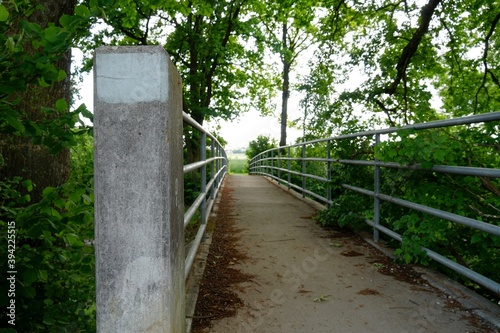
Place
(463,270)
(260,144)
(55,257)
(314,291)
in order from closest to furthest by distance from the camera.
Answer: (55,257) < (463,270) < (314,291) < (260,144)

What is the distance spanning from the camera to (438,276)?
3.31 meters

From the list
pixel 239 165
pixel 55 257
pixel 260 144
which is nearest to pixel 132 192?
pixel 55 257

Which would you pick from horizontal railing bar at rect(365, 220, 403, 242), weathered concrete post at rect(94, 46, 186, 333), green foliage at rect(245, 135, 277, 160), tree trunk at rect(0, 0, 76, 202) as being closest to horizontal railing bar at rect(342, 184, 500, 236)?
horizontal railing bar at rect(365, 220, 403, 242)

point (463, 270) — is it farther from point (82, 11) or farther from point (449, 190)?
point (82, 11)

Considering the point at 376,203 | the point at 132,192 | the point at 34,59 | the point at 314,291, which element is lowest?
the point at 314,291

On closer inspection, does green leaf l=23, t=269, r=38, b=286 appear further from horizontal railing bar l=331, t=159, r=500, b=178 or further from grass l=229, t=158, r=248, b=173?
grass l=229, t=158, r=248, b=173

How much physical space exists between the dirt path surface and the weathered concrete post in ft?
2.78

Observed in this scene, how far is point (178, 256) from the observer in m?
2.04

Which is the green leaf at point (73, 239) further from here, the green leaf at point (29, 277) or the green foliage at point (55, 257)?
the green leaf at point (29, 277)

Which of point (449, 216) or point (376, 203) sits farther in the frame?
point (376, 203)

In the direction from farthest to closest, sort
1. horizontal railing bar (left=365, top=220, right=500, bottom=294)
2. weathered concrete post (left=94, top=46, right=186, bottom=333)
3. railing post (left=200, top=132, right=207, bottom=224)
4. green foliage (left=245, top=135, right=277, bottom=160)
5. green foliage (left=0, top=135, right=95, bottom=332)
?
1. green foliage (left=245, top=135, right=277, bottom=160)
2. railing post (left=200, top=132, right=207, bottom=224)
3. horizontal railing bar (left=365, top=220, right=500, bottom=294)
4. green foliage (left=0, top=135, right=95, bottom=332)
5. weathered concrete post (left=94, top=46, right=186, bottom=333)

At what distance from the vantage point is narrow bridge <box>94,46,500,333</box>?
1.79m

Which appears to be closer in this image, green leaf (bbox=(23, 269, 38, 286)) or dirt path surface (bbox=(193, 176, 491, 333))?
green leaf (bbox=(23, 269, 38, 286))

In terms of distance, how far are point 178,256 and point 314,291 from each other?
1492mm
